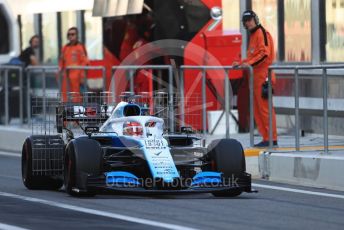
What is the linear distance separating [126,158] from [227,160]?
42.1 inches

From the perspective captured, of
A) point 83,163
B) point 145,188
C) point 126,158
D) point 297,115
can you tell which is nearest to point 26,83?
point 297,115

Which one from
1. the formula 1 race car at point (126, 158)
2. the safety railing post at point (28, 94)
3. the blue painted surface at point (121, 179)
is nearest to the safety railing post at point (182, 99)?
the formula 1 race car at point (126, 158)

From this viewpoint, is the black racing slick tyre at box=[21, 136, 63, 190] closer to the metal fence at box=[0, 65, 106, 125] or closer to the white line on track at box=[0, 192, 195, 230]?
the white line on track at box=[0, 192, 195, 230]

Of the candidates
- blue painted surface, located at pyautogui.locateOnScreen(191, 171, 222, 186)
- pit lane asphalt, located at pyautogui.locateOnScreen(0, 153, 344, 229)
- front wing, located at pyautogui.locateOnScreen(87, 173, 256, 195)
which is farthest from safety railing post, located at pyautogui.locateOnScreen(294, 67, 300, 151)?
front wing, located at pyautogui.locateOnScreen(87, 173, 256, 195)

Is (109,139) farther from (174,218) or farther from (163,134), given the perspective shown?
(174,218)

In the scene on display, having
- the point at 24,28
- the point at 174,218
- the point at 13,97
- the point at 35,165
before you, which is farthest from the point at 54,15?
the point at 174,218

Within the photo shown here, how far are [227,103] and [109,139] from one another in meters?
5.59

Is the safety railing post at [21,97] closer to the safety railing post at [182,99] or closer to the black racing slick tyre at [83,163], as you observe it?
the safety railing post at [182,99]

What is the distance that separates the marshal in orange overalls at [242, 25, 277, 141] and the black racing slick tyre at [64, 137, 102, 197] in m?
5.07

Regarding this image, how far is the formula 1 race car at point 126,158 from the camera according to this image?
13688 mm

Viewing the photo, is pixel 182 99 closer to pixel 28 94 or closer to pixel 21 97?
pixel 28 94

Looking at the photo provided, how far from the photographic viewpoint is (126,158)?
1415 cm

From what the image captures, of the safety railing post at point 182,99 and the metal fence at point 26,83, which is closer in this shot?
the safety railing post at point 182,99

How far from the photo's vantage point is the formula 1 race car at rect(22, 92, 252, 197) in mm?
13688
